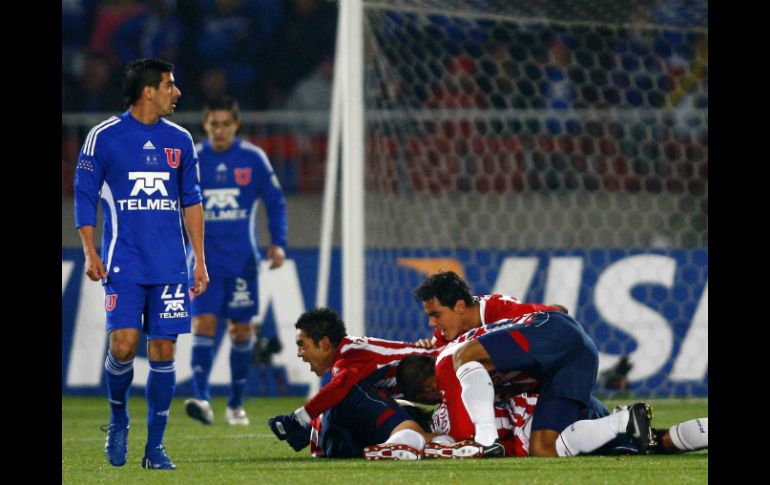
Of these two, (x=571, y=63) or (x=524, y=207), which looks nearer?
(x=524, y=207)

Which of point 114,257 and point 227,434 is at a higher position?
point 114,257

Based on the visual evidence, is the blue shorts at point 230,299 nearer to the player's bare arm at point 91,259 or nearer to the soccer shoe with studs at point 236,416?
the soccer shoe with studs at point 236,416

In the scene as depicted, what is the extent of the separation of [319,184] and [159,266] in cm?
602

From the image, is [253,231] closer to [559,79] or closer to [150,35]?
[559,79]

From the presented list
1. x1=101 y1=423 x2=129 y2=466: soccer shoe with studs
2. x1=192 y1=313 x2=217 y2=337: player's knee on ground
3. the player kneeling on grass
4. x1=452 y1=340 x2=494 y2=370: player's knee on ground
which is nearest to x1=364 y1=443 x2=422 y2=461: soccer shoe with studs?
the player kneeling on grass

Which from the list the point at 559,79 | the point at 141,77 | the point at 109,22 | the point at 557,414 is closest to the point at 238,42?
the point at 109,22

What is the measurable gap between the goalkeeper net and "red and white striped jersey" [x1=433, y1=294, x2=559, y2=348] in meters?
2.83

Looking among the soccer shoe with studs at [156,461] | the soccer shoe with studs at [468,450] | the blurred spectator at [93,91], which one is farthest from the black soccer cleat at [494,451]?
the blurred spectator at [93,91]

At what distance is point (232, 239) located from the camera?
8.30 metres

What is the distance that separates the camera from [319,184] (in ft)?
36.9

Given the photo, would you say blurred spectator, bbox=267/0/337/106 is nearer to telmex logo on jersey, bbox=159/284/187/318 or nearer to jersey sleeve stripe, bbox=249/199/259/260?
jersey sleeve stripe, bbox=249/199/259/260

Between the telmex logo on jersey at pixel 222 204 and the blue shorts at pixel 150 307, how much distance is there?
3.03m

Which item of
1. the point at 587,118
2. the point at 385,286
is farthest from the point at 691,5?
the point at 385,286
